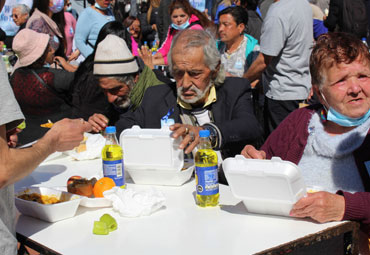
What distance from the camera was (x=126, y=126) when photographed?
3.06 metres

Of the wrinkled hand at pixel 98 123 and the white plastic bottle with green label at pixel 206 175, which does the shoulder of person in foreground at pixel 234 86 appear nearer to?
the wrinkled hand at pixel 98 123

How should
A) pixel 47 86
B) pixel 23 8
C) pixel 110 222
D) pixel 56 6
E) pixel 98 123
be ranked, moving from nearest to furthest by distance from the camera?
pixel 110 222 → pixel 98 123 → pixel 47 86 → pixel 56 6 → pixel 23 8

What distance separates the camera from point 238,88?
3057 millimetres

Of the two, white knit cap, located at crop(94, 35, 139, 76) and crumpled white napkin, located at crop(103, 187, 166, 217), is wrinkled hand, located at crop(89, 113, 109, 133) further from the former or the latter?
crumpled white napkin, located at crop(103, 187, 166, 217)

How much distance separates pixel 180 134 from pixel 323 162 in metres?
0.72

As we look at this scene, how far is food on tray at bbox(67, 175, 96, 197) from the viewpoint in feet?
6.88

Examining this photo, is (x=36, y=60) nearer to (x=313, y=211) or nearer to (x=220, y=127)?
(x=220, y=127)

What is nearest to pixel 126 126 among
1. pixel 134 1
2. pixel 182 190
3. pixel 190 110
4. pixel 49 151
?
pixel 190 110

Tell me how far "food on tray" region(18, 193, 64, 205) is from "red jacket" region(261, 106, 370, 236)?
45.8 inches

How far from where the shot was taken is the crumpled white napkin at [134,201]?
6.26 feet

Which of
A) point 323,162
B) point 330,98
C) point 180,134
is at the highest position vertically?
point 330,98

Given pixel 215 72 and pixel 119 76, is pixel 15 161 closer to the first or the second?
pixel 215 72

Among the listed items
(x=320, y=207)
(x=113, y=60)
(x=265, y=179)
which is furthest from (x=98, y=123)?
(x=320, y=207)

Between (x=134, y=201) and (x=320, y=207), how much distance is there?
30.1 inches
